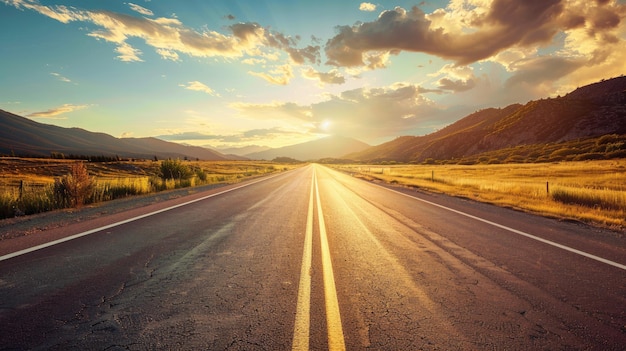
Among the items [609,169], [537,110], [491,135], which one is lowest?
[609,169]

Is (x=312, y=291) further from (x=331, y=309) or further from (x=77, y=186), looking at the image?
(x=77, y=186)

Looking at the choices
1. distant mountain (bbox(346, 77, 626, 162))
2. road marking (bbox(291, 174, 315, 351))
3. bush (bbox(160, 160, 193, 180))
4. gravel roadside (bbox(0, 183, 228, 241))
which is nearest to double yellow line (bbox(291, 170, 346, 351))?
road marking (bbox(291, 174, 315, 351))

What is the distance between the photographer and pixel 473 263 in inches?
208

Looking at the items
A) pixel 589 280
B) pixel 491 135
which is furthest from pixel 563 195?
pixel 491 135

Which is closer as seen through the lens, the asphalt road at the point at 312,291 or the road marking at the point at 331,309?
the road marking at the point at 331,309

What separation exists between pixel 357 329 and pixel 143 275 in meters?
3.28

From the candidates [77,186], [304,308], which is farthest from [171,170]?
[304,308]

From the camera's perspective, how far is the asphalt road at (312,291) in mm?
2867

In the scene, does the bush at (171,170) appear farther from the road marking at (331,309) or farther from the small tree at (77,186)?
the road marking at (331,309)

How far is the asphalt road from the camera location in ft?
9.41

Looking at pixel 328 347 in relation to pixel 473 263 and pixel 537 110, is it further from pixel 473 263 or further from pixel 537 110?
pixel 537 110

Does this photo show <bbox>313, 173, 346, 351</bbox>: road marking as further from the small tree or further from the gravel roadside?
the small tree

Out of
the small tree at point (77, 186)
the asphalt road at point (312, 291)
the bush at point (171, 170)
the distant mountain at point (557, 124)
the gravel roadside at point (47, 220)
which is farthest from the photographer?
the distant mountain at point (557, 124)

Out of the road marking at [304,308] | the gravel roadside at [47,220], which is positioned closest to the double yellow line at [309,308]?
the road marking at [304,308]
